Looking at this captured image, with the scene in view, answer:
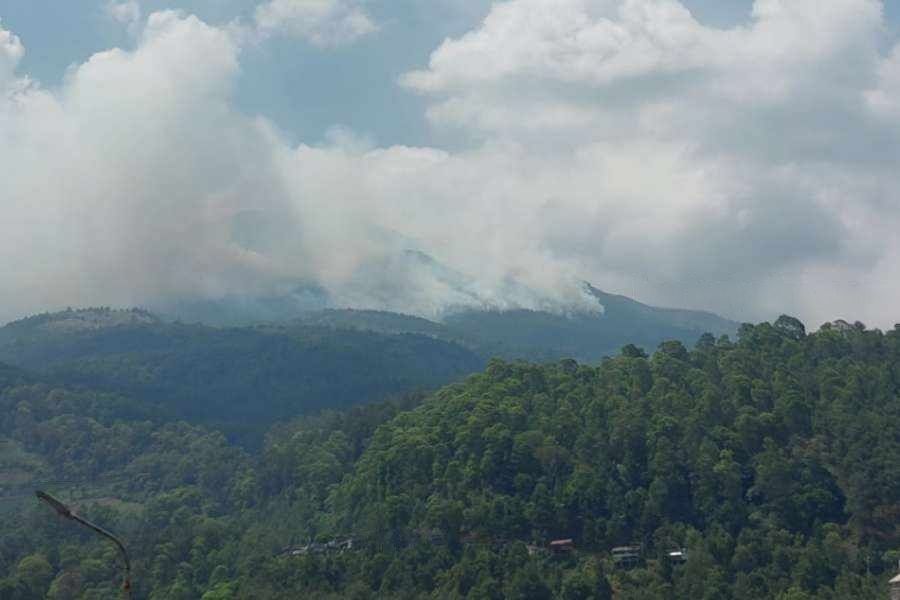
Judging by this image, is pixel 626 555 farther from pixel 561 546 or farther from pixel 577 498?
pixel 577 498

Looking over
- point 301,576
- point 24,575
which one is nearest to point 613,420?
point 301,576

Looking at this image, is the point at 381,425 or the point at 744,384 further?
the point at 381,425

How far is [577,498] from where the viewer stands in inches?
3371

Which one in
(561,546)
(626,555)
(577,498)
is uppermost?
(577,498)

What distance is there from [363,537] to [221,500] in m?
42.0

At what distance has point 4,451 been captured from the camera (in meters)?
149

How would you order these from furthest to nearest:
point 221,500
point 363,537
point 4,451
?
point 4,451 < point 221,500 < point 363,537

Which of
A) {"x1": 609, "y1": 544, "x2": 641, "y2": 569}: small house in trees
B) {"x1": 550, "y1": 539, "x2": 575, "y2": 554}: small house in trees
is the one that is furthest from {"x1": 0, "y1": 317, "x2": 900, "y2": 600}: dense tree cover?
{"x1": 550, "y1": 539, "x2": 575, "y2": 554}: small house in trees

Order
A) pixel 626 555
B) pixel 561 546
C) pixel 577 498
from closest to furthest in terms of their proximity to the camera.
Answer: pixel 626 555 → pixel 561 546 → pixel 577 498

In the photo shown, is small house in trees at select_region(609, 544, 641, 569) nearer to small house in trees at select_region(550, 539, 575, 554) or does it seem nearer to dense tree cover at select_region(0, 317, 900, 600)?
dense tree cover at select_region(0, 317, 900, 600)

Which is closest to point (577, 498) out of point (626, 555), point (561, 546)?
point (561, 546)

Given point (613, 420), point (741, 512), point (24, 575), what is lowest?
point (24, 575)

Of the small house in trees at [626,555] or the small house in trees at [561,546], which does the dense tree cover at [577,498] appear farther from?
the small house in trees at [561,546]

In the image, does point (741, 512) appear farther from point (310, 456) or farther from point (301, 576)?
point (310, 456)
